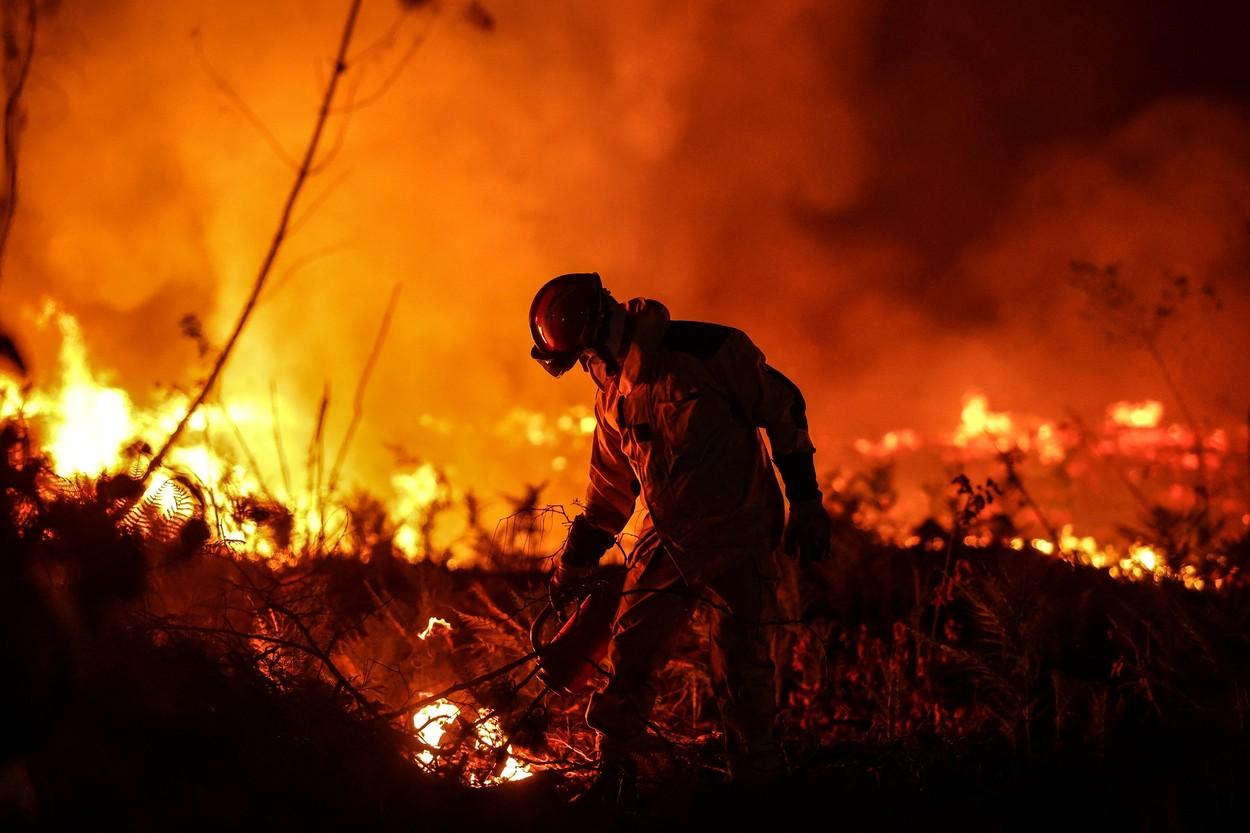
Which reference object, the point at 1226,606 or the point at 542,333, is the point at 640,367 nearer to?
the point at 542,333

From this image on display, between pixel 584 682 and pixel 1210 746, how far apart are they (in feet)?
8.22

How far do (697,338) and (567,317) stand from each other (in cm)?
49

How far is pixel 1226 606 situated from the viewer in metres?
4.91

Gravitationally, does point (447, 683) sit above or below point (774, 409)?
below

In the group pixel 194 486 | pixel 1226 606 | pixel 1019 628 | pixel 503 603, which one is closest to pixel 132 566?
pixel 194 486

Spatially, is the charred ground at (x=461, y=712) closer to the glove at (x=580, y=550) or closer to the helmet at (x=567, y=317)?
the glove at (x=580, y=550)

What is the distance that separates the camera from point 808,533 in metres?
3.35

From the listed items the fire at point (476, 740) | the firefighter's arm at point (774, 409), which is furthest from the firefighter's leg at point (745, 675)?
the fire at point (476, 740)

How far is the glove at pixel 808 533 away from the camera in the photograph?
3.35 meters

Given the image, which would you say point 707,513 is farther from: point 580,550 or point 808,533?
point 580,550

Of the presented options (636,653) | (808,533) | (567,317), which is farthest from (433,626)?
(808,533)

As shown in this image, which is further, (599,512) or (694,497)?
(599,512)

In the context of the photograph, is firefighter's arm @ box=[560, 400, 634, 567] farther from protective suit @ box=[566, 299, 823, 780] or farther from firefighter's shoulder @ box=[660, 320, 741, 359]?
firefighter's shoulder @ box=[660, 320, 741, 359]

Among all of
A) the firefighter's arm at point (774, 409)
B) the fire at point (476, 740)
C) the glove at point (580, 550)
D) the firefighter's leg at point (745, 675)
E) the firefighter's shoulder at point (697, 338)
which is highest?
the firefighter's shoulder at point (697, 338)
